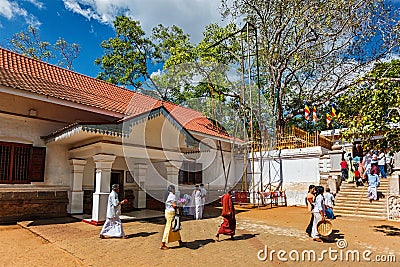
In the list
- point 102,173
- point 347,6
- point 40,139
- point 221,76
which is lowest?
point 102,173

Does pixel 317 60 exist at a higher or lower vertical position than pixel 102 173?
higher

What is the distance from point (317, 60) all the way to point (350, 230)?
15.6m

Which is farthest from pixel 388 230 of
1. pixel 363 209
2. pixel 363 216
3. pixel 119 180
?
pixel 119 180

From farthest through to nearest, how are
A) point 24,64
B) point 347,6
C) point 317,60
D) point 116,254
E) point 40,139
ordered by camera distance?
1. point 317,60
2. point 347,6
3. point 24,64
4. point 40,139
5. point 116,254

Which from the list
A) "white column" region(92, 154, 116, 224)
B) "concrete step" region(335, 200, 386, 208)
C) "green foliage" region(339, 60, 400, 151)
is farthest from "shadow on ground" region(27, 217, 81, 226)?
"concrete step" region(335, 200, 386, 208)

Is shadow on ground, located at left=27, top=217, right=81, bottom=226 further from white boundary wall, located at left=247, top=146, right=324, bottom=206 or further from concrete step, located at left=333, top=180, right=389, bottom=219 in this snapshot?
concrete step, located at left=333, top=180, right=389, bottom=219

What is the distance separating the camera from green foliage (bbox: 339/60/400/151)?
759 cm

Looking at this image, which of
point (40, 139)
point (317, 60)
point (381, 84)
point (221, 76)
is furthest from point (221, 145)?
point (381, 84)

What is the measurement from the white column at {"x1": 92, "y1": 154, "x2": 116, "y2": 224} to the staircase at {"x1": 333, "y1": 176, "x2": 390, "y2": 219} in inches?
394

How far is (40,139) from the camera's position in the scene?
10938mm

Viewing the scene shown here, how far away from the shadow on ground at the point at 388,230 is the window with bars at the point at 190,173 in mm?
9429

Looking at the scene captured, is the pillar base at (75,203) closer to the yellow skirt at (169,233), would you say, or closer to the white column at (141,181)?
the white column at (141,181)

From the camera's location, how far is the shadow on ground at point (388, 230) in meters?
9.40

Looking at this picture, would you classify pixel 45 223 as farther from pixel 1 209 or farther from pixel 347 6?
pixel 347 6
